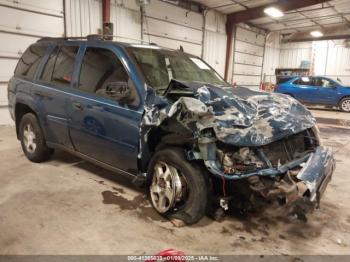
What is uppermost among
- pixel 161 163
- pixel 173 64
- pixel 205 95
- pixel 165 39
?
pixel 165 39

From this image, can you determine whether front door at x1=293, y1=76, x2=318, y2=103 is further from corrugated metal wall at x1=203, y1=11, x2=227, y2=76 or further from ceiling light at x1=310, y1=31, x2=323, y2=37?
ceiling light at x1=310, y1=31, x2=323, y2=37

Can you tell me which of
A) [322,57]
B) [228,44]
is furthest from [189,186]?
[322,57]

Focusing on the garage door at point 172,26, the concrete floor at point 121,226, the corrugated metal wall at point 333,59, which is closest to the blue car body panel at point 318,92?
the garage door at point 172,26

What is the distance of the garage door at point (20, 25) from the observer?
680 cm

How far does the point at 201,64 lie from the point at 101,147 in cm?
177

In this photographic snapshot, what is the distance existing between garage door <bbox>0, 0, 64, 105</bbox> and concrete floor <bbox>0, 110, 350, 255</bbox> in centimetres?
439

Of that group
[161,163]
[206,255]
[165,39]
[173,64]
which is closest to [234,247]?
[206,255]

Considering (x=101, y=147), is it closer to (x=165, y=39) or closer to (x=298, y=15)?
(x=165, y=39)

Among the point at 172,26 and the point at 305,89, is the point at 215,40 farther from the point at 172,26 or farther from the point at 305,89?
the point at 305,89

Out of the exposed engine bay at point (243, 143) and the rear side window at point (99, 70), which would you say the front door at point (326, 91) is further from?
the rear side window at point (99, 70)

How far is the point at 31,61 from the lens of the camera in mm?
4051

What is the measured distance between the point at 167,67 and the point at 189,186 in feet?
4.73

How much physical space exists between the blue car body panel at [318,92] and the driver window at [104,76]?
11.4 m

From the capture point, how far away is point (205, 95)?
8.37 ft
